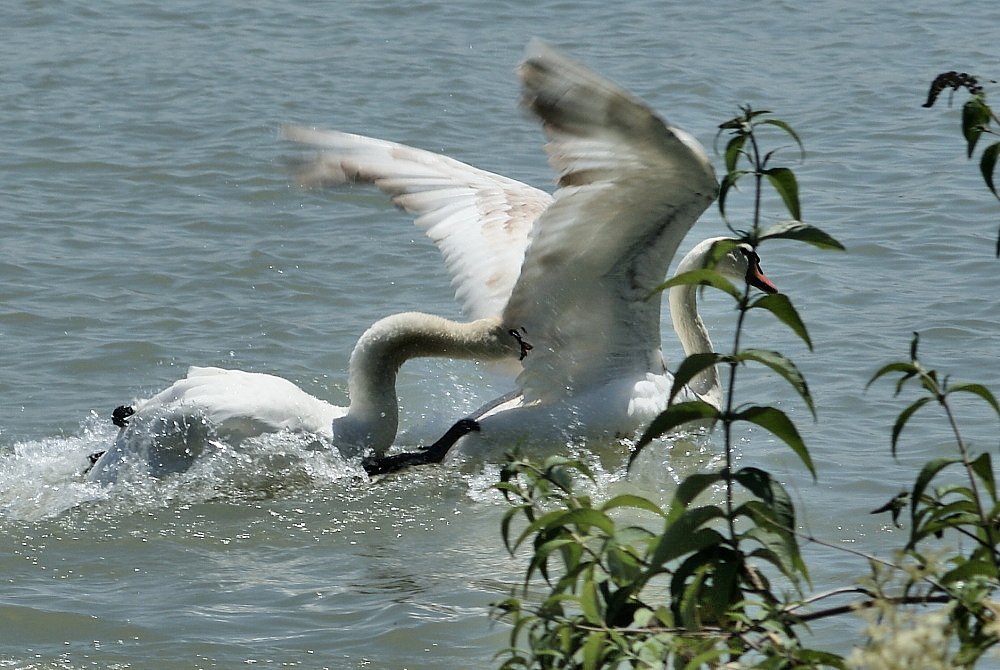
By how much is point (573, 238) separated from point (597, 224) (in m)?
0.14

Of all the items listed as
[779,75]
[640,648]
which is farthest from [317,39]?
[640,648]

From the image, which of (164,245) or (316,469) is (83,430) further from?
(164,245)

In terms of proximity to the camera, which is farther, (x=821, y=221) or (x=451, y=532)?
(x=821, y=221)

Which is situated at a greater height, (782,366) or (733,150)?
(733,150)

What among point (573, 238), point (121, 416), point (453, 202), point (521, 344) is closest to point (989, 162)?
point (573, 238)

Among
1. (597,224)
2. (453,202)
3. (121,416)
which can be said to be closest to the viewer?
(597,224)

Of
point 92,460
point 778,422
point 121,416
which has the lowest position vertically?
point 92,460

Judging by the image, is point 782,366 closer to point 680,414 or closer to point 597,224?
point 680,414

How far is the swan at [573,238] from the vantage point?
500cm

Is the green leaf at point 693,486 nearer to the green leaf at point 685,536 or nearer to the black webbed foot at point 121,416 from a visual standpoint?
the green leaf at point 685,536

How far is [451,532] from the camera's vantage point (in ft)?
17.8

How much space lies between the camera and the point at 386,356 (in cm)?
591

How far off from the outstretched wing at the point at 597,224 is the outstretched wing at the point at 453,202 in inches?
24.0

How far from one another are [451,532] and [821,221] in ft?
15.2
